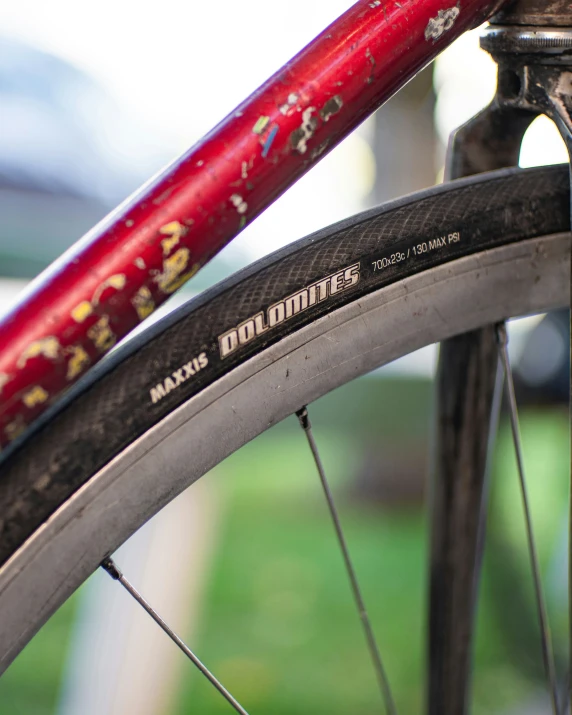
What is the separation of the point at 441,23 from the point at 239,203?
0.42 ft

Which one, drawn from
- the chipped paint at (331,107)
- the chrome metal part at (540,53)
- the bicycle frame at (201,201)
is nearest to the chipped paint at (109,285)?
the bicycle frame at (201,201)

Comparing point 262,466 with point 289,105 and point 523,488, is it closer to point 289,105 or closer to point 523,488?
point 523,488

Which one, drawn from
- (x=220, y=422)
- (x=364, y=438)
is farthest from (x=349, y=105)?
(x=364, y=438)

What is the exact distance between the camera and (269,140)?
13.1 inches

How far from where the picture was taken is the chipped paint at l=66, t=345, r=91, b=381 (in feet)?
1.02

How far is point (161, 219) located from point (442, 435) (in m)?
0.33

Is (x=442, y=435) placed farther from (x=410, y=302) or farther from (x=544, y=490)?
(x=544, y=490)

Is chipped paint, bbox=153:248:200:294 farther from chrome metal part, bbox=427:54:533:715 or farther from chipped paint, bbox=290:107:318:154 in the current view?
chrome metal part, bbox=427:54:533:715

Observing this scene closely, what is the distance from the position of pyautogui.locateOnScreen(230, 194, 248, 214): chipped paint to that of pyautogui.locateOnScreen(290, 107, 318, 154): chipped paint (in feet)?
0.10

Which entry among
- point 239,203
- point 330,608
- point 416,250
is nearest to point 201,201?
point 239,203

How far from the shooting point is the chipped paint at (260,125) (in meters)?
0.33

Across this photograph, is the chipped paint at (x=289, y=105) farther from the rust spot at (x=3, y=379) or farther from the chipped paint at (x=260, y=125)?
the rust spot at (x=3, y=379)

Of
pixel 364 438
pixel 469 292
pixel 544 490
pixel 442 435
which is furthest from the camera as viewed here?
pixel 364 438

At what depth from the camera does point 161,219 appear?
0.32m
